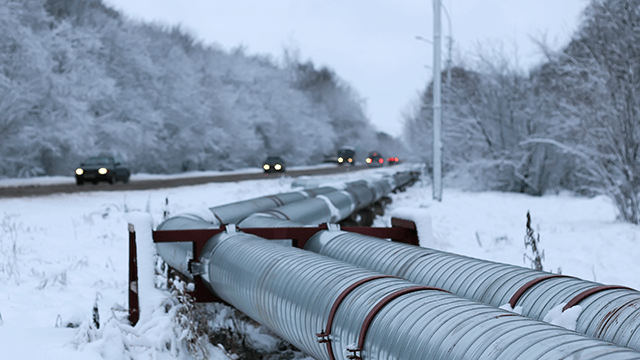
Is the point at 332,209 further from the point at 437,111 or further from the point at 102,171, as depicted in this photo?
the point at 102,171

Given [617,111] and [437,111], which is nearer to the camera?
[617,111]

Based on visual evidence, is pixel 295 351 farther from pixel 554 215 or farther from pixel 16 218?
pixel 554 215

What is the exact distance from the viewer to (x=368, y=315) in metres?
2.61

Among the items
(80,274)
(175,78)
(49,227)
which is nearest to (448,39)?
(49,227)

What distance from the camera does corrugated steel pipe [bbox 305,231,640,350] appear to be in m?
2.57

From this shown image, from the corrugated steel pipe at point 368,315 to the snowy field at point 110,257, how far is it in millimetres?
870

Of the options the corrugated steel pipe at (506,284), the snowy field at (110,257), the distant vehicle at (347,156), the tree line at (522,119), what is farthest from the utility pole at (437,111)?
the distant vehicle at (347,156)

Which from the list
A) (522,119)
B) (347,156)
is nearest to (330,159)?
(347,156)

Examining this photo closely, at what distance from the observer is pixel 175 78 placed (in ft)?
136

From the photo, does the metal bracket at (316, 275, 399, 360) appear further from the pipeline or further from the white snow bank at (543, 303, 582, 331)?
the pipeline

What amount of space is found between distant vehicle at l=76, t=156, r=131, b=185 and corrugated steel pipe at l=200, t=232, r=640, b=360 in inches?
786

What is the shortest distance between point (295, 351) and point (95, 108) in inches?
1246

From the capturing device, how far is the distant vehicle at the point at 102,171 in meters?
22.2

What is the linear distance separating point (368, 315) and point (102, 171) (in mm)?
22345
